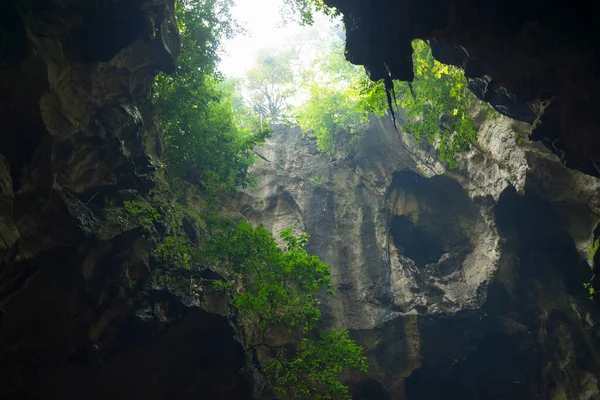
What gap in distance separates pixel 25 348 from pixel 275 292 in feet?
21.8

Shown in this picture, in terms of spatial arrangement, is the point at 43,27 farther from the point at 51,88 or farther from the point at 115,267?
the point at 115,267

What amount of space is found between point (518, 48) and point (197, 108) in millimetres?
12057

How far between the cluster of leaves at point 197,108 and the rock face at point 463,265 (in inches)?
178

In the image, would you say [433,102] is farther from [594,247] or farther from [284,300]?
[284,300]

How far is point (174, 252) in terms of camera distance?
1247 centimetres

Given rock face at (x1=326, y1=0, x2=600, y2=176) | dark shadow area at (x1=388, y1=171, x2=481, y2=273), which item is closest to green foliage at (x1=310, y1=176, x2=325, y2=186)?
dark shadow area at (x1=388, y1=171, x2=481, y2=273)

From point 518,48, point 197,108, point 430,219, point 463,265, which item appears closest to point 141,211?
point 197,108

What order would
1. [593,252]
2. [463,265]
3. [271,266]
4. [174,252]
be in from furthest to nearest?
[463,265] < [271,266] < [174,252] < [593,252]

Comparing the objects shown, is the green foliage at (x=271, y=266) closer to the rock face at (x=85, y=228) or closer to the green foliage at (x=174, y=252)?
the green foliage at (x=174, y=252)

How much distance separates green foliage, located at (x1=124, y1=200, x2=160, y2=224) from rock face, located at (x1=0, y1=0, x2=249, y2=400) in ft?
1.01

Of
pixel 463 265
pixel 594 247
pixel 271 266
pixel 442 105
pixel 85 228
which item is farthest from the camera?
pixel 463 265

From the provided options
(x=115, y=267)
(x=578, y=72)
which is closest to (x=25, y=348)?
(x=115, y=267)

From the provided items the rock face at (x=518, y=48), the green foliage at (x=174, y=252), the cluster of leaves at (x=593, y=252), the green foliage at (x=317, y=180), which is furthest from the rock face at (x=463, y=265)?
the green foliage at (x=174, y=252)

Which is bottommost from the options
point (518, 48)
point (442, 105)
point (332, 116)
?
point (518, 48)
